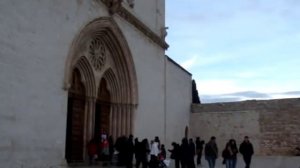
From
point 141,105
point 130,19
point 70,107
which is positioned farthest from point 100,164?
point 130,19

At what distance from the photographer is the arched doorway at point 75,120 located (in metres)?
14.9

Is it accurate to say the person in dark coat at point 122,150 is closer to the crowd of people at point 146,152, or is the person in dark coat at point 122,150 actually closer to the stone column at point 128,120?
the crowd of people at point 146,152

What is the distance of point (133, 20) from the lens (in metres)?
18.7

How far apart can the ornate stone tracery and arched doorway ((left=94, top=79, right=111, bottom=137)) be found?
820 mm

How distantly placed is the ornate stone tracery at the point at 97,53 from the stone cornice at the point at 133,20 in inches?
48.7

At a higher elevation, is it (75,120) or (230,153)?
(75,120)

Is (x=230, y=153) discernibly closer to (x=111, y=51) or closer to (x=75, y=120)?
(x=75, y=120)

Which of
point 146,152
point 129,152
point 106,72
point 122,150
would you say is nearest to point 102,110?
point 106,72

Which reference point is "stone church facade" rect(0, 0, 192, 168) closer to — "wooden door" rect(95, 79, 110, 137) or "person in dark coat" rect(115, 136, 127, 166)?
"wooden door" rect(95, 79, 110, 137)

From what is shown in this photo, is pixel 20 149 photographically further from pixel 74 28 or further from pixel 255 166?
pixel 255 166

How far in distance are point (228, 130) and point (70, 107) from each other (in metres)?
14.3

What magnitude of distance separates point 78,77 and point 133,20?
417 centimetres

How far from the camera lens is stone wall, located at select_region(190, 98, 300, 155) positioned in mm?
25891

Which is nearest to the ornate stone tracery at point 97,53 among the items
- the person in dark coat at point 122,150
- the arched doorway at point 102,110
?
the arched doorway at point 102,110
